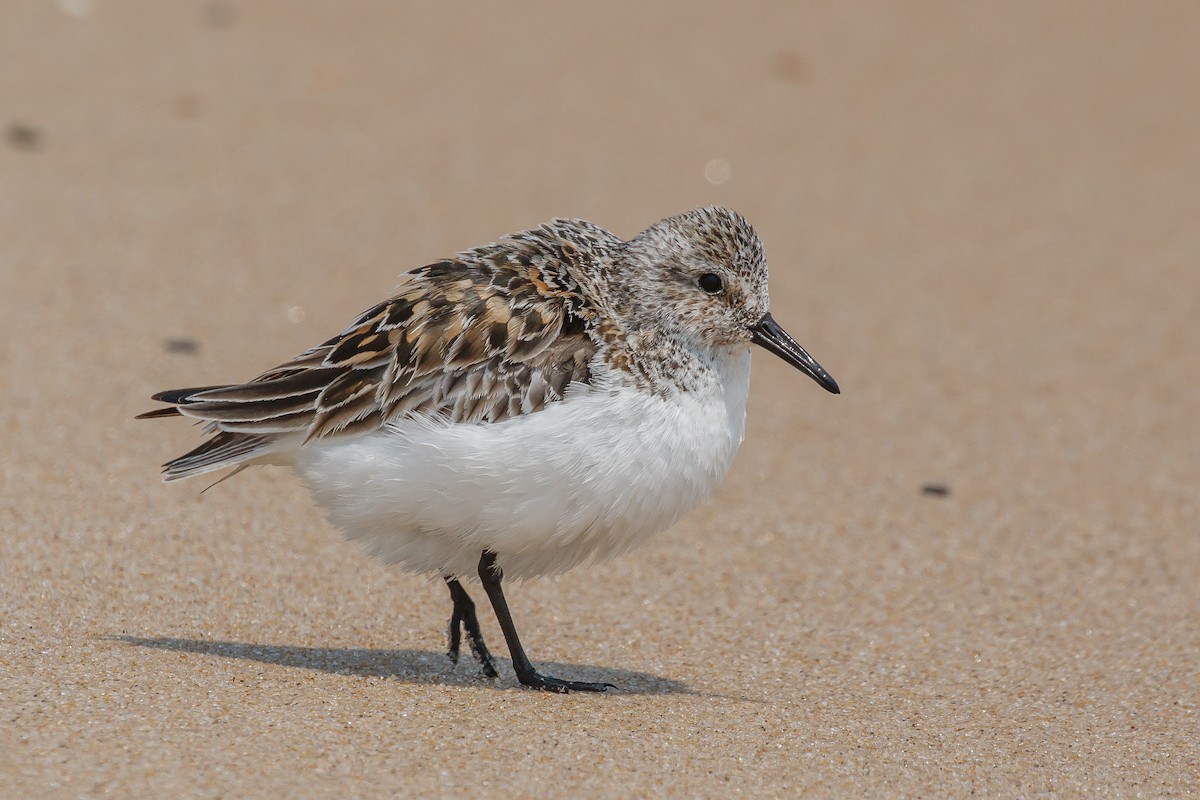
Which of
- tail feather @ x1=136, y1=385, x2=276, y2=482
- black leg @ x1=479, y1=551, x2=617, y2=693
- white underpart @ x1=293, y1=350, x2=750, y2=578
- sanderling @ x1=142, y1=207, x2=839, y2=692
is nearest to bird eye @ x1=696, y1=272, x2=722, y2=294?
sanderling @ x1=142, y1=207, x2=839, y2=692

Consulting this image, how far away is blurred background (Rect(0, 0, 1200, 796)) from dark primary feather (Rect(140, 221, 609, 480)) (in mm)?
680

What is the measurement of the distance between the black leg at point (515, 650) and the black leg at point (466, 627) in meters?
0.13

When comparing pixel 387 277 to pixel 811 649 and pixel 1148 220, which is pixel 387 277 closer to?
pixel 811 649

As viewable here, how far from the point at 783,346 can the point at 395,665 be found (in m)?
1.46

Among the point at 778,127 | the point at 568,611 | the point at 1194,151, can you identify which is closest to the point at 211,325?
the point at 568,611

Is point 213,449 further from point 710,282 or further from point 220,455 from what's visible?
point 710,282

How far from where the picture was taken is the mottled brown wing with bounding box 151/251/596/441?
4.26 m

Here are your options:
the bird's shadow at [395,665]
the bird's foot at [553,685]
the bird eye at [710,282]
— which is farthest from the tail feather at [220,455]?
the bird eye at [710,282]

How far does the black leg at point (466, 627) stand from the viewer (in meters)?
4.63

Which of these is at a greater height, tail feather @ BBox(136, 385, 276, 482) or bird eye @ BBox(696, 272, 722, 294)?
bird eye @ BBox(696, 272, 722, 294)

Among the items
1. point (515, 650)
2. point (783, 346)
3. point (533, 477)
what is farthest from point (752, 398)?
point (533, 477)

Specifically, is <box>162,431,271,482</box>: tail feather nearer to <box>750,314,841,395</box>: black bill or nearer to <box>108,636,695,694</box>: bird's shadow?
<box>108,636,695,694</box>: bird's shadow

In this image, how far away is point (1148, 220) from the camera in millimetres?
8672

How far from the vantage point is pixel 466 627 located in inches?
184
